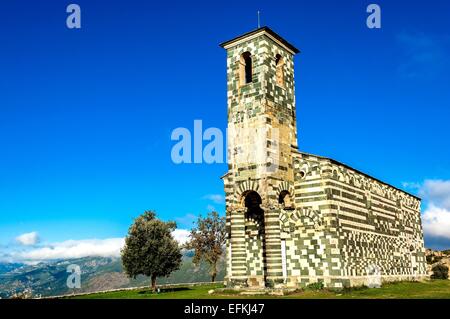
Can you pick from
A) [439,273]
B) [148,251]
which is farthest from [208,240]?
[439,273]

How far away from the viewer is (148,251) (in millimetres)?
40531

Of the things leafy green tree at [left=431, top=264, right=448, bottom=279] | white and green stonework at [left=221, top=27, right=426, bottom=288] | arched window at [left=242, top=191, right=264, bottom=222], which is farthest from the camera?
leafy green tree at [left=431, top=264, right=448, bottom=279]

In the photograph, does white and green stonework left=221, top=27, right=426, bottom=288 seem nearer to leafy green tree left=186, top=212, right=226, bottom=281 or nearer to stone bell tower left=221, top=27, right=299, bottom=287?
stone bell tower left=221, top=27, right=299, bottom=287

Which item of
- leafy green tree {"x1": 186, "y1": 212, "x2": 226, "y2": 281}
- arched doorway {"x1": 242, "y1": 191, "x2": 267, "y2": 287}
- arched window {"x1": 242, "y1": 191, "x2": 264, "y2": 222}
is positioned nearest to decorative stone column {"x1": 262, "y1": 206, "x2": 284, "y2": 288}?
arched doorway {"x1": 242, "y1": 191, "x2": 267, "y2": 287}

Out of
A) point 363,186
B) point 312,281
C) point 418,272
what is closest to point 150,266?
point 312,281

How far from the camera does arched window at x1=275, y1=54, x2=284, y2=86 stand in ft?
107

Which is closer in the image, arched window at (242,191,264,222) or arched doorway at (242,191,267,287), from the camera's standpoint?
arched doorway at (242,191,267,287)

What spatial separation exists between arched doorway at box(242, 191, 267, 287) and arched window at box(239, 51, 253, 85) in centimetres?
878

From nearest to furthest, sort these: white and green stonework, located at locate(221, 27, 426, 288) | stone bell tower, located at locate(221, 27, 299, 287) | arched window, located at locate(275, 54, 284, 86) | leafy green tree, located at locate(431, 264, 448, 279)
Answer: white and green stonework, located at locate(221, 27, 426, 288) → stone bell tower, located at locate(221, 27, 299, 287) → arched window, located at locate(275, 54, 284, 86) → leafy green tree, located at locate(431, 264, 448, 279)

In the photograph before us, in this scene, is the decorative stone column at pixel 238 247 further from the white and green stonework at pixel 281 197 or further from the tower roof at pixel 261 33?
the tower roof at pixel 261 33

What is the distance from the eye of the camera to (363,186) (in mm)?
33844

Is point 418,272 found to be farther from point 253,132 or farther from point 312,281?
point 253,132

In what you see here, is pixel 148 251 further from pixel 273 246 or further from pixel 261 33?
pixel 261 33
